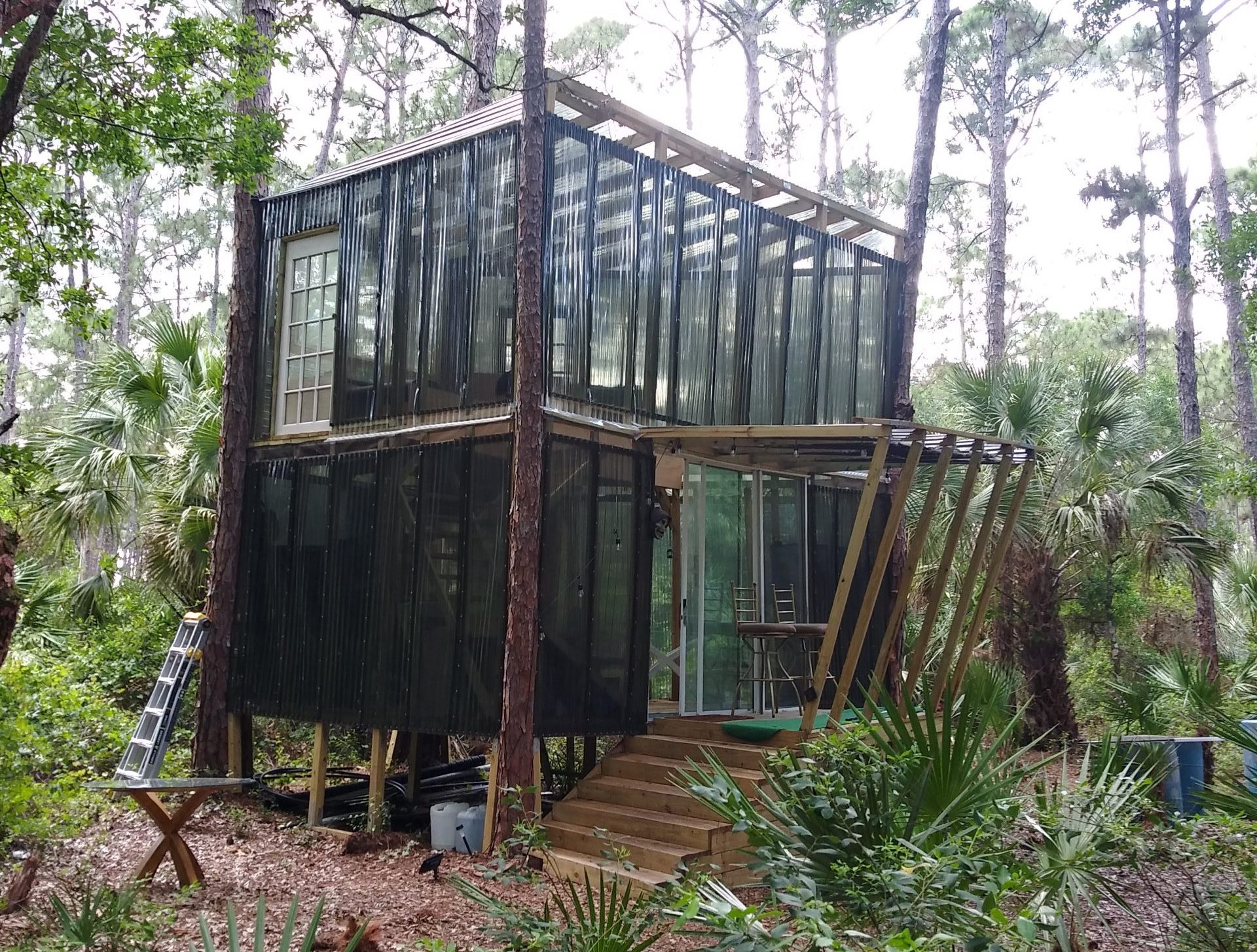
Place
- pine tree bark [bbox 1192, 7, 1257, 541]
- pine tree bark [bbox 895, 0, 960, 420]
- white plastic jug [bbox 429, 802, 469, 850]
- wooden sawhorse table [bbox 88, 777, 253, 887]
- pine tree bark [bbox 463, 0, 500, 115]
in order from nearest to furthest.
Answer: wooden sawhorse table [bbox 88, 777, 253, 887] < white plastic jug [bbox 429, 802, 469, 850] < pine tree bark [bbox 895, 0, 960, 420] < pine tree bark [bbox 463, 0, 500, 115] < pine tree bark [bbox 1192, 7, 1257, 541]

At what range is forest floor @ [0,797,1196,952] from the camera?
5906 mm

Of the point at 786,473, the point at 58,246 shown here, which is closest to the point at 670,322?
the point at 786,473

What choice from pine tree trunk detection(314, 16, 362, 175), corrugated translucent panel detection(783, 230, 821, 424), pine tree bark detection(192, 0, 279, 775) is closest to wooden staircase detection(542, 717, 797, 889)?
corrugated translucent panel detection(783, 230, 821, 424)

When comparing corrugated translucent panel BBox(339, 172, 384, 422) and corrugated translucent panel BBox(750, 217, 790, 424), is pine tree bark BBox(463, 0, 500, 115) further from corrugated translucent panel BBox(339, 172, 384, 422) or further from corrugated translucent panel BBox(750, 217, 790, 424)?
corrugated translucent panel BBox(750, 217, 790, 424)

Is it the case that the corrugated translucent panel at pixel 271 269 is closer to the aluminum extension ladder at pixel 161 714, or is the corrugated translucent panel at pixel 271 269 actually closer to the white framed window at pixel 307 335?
the white framed window at pixel 307 335

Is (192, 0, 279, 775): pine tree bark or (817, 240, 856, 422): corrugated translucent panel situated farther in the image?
(817, 240, 856, 422): corrugated translucent panel

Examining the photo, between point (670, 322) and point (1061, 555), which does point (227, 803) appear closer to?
point (670, 322)

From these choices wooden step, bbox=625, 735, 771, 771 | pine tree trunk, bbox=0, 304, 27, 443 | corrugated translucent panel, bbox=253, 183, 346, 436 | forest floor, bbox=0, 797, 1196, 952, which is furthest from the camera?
pine tree trunk, bbox=0, 304, 27, 443

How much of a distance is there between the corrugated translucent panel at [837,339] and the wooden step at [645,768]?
4246mm

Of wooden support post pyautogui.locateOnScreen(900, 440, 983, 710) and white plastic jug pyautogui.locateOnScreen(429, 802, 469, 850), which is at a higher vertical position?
wooden support post pyautogui.locateOnScreen(900, 440, 983, 710)

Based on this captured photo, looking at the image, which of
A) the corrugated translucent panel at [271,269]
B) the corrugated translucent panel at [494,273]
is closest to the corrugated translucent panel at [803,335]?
the corrugated translucent panel at [494,273]

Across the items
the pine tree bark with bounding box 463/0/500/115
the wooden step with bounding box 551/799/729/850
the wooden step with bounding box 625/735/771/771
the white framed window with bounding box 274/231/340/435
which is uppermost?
the pine tree bark with bounding box 463/0/500/115

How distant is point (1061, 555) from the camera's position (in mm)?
12312

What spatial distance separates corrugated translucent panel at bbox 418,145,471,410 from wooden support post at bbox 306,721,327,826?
295 centimetres
